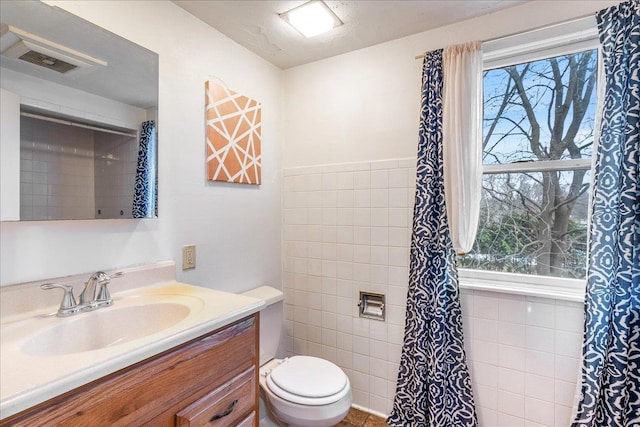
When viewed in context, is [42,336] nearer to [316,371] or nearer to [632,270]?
[316,371]

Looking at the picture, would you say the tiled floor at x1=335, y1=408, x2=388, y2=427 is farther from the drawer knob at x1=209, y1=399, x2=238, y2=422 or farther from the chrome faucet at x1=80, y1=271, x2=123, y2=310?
the chrome faucet at x1=80, y1=271, x2=123, y2=310

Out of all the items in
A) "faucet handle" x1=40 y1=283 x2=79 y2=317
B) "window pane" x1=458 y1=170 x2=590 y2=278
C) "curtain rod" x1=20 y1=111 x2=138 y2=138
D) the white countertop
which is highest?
"curtain rod" x1=20 y1=111 x2=138 y2=138

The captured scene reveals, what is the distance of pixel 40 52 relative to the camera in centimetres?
102

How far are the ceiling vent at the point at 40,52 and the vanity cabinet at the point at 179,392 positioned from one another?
1020 mm

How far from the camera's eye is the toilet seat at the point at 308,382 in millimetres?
1351

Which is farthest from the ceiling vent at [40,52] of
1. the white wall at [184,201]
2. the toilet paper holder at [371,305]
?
the toilet paper holder at [371,305]

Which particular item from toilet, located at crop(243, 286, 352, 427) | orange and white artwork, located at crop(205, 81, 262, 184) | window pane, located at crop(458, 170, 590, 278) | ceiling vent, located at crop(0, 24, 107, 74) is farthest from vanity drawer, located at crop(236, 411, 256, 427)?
ceiling vent, located at crop(0, 24, 107, 74)

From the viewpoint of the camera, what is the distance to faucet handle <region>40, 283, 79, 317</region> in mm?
992

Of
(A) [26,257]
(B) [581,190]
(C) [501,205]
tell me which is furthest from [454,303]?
(A) [26,257]

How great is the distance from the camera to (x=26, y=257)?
1.02 meters

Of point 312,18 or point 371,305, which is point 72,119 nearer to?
point 312,18

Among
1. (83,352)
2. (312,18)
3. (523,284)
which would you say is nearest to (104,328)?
(83,352)

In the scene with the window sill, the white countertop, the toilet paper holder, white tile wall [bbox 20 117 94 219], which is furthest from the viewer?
the toilet paper holder

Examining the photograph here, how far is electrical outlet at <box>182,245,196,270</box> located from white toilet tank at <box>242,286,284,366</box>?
16.2 inches
